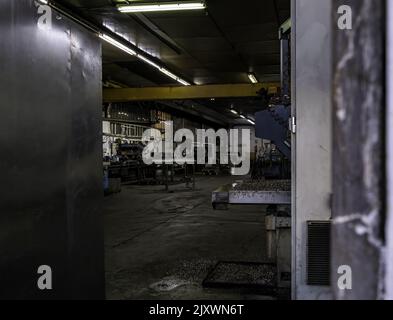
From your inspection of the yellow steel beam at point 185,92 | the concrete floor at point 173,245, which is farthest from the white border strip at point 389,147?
the yellow steel beam at point 185,92

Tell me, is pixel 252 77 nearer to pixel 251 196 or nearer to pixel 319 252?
pixel 251 196

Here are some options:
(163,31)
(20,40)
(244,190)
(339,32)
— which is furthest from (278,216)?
(163,31)

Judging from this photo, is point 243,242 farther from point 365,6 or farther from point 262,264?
point 365,6

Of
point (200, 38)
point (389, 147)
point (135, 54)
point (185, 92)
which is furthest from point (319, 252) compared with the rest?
point (185, 92)

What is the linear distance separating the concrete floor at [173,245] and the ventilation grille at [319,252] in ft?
3.66

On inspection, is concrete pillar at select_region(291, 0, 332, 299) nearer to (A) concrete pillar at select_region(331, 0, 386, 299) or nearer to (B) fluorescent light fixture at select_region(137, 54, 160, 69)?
(A) concrete pillar at select_region(331, 0, 386, 299)

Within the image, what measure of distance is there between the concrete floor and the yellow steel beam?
3.18 meters

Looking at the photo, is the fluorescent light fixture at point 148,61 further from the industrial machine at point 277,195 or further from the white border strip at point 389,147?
the white border strip at point 389,147

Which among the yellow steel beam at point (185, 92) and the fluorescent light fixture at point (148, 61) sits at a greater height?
the fluorescent light fixture at point (148, 61)

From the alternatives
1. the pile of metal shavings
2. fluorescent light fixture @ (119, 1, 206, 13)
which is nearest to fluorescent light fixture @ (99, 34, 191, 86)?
fluorescent light fixture @ (119, 1, 206, 13)

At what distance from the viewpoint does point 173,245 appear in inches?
184

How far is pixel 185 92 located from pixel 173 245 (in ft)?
20.5

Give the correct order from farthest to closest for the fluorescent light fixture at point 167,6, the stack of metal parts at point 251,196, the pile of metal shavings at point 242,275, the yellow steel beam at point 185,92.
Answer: the yellow steel beam at point 185,92
the fluorescent light fixture at point 167,6
the pile of metal shavings at point 242,275
the stack of metal parts at point 251,196

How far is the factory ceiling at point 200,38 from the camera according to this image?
577cm
